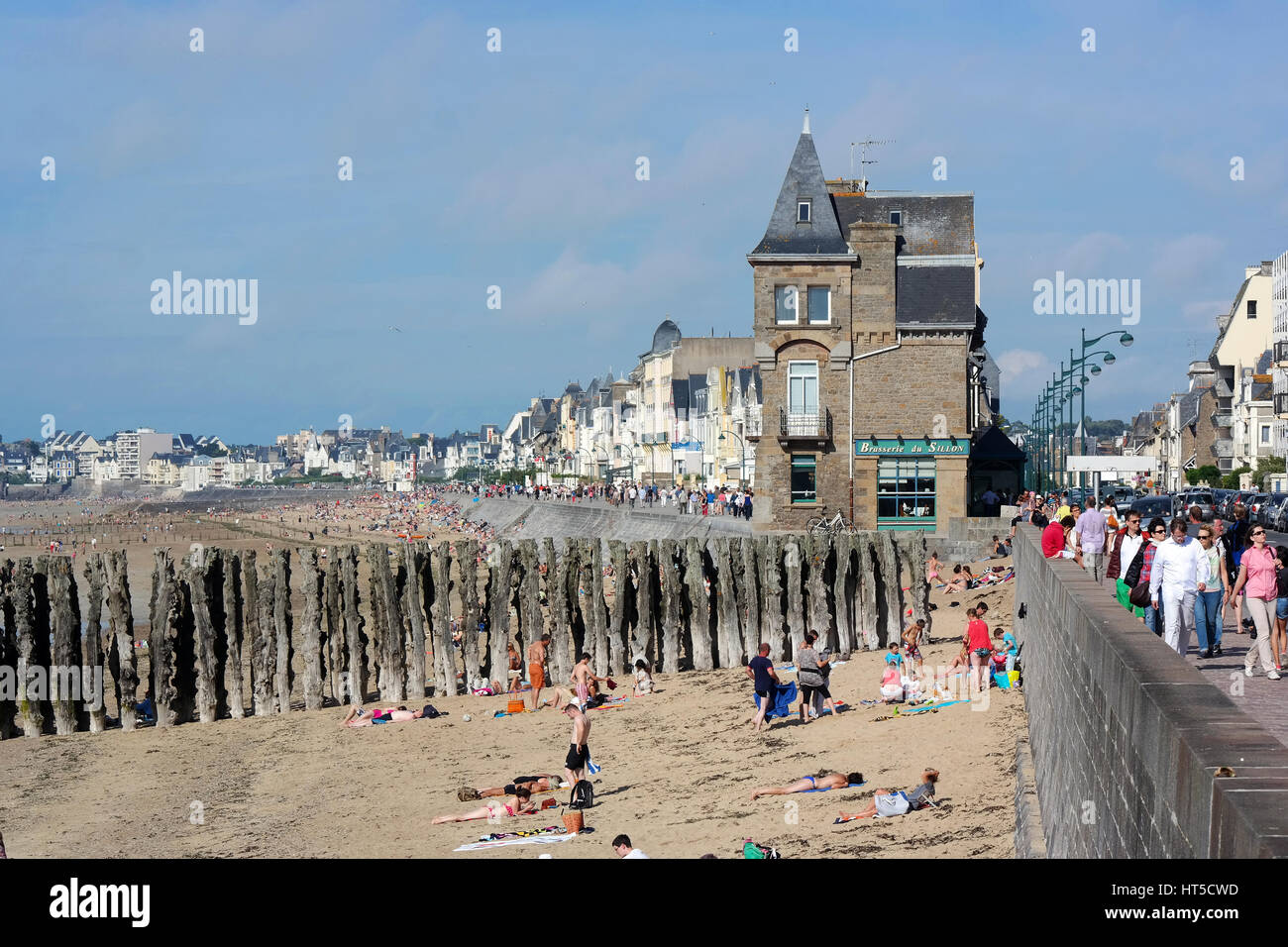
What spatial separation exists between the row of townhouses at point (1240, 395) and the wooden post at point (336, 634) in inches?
2168

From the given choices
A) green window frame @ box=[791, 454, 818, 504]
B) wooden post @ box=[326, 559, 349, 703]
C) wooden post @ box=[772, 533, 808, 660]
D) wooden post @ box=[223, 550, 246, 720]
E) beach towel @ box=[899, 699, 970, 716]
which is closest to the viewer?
beach towel @ box=[899, 699, 970, 716]

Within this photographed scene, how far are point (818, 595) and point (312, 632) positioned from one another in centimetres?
866

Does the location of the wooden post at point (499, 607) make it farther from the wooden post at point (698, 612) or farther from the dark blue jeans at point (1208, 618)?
the dark blue jeans at point (1208, 618)

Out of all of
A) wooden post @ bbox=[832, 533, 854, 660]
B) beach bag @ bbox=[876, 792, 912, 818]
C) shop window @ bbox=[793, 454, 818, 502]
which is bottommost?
beach bag @ bbox=[876, 792, 912, 818]

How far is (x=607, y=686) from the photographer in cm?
2202

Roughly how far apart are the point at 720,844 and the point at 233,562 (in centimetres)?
1239

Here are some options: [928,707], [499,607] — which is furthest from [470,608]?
[928,707]

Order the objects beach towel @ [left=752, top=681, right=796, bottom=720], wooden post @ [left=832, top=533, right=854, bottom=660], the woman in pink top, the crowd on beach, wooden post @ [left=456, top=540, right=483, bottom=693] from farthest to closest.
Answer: wooden post @ [left=832, top=533, right=854, bottom=660]
wooden post @ [left=456, top=540, right=483, bottom=693]
beach towel @ [left=752, top=681, right=796, bottom=720]
the crowd on beach
the woman in pink top

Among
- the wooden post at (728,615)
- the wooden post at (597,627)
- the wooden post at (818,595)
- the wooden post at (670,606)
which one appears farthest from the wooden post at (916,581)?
the wooden post at (597,627)

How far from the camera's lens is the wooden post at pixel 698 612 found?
919 inches

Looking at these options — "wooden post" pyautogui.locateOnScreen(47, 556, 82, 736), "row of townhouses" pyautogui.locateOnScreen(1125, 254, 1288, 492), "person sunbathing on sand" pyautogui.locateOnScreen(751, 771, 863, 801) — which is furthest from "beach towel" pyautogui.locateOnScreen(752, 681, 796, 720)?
"row of townhouses" pyautogui.locateOnScreen(1125, 254, 1288, 492)

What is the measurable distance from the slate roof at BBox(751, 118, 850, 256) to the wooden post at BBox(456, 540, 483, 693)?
16.3m

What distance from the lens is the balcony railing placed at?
36188 millimetres

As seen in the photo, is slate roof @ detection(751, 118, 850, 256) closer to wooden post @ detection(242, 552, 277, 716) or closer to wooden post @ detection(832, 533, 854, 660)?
wooden post @ detection(832, 533, 854, 660)
